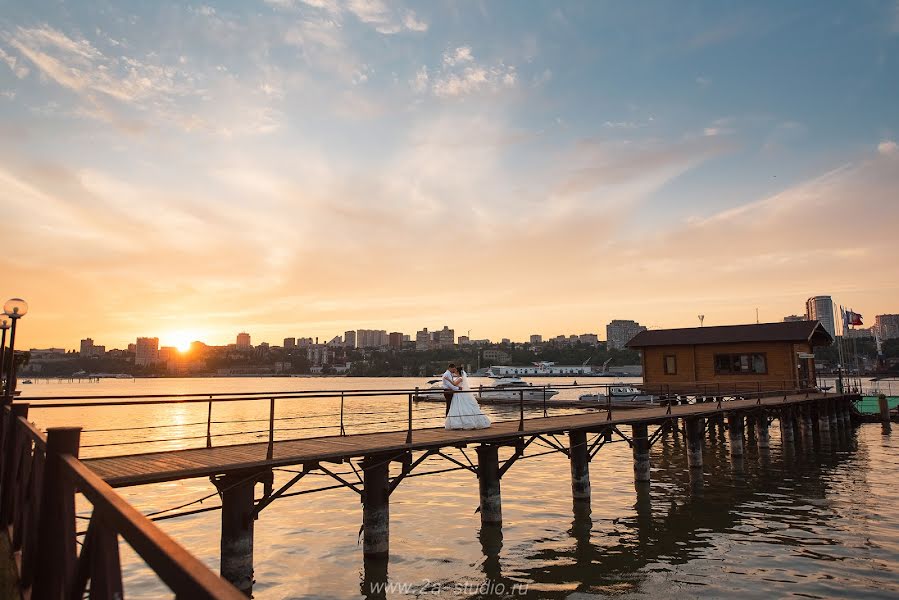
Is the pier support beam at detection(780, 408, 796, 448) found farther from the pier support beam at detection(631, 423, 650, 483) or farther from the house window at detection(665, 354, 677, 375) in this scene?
the pier support beam at detection(631, 423, 650, 483)

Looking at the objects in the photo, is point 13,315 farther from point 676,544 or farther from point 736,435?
point 736,435

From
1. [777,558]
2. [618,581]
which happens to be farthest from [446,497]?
[777,558]

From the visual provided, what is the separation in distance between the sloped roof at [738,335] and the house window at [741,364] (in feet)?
3.83

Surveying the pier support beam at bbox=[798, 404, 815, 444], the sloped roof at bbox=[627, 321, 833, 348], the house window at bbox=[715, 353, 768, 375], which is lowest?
the pier support beam at bbox=[798, 404, 815, 444]

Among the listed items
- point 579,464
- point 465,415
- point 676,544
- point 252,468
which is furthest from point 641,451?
point 252,468

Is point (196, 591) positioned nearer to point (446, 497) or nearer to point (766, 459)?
point (446, 497)

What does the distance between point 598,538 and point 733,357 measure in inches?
1157

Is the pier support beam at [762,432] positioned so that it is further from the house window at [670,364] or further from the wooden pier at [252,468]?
the house window at [670,364]

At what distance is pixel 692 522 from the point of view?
748 inches

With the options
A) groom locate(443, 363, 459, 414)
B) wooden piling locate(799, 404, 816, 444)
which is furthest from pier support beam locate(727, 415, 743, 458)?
groom locate(443, 363, 459, 414)

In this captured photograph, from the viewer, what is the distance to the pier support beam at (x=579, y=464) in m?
20.2

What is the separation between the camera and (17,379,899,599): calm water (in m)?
13.7

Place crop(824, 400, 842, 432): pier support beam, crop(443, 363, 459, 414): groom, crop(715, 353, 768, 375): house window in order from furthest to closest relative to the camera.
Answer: crop(715, 353, 768, 375): house window → crop(824, 400, 842, 432): pier support beam → crop(443, 363, 459, 414): groom

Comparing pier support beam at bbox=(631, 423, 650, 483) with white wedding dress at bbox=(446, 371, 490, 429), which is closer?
white wedding dress at bbox=(446, 371, 490, 429)
